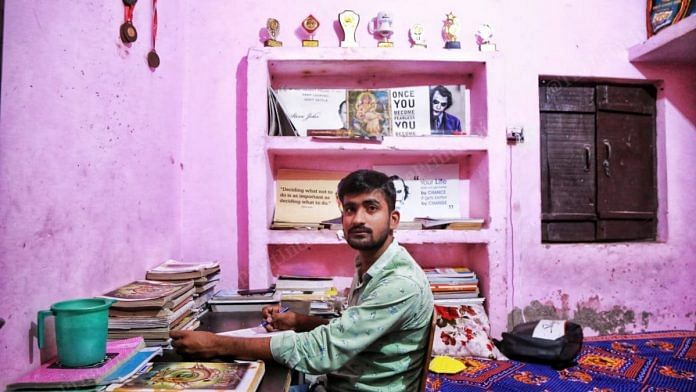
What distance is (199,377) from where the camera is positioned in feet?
3.49

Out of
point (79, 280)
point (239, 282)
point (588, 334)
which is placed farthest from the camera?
point (588, 334)

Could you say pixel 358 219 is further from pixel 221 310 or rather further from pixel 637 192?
pixel 637 192

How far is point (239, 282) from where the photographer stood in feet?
8.70

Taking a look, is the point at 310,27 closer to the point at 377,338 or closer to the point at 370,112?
the point at 370,112

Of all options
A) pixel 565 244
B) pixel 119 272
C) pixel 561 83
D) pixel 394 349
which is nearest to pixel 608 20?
pixel 561 83

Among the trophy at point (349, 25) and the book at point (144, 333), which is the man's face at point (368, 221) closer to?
the book at point (144, 333)

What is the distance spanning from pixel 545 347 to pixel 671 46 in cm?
195

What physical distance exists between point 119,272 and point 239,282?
1.02 metres

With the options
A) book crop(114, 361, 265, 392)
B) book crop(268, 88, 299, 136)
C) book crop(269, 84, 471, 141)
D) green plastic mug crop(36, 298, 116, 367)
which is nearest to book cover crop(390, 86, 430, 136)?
book crop(269, 84, 471, 141)

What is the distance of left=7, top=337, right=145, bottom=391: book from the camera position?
3.36 feet

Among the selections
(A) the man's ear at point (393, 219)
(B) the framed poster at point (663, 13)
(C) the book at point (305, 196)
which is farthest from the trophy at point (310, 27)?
(B) the framed poster at point (663, 13)

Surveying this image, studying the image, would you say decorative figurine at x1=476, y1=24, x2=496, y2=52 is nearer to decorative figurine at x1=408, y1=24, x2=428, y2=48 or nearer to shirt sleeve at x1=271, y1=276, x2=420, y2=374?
decorative figurine at x1=408, y1=24, x2=428, y2=48

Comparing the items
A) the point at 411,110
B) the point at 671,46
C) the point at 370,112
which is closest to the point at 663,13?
the point at 671,46

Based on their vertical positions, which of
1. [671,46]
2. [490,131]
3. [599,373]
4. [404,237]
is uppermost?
[671,46]
